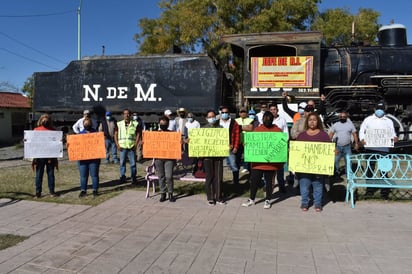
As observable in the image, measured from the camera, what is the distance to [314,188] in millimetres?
5906

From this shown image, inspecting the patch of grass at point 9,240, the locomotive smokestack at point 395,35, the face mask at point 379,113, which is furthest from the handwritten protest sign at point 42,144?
the locomotive smokestack at point 395,35

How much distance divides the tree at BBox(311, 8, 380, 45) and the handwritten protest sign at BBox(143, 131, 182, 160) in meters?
19.0

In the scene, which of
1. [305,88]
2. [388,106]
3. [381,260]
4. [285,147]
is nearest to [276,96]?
[305,88]

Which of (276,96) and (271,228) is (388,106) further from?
(271,228)

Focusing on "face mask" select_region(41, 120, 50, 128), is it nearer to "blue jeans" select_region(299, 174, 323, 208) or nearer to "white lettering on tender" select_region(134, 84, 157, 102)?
"blue jeans" select_region(299, 174, 323, 208)

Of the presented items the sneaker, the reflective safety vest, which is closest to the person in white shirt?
the sneaker

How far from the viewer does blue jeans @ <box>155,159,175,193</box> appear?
20.8 ft

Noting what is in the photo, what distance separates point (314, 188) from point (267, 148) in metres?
1.01

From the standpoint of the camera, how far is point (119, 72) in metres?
12.5

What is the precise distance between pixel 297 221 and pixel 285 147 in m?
1.25

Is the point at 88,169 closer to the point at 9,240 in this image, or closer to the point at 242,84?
the point at 9,240

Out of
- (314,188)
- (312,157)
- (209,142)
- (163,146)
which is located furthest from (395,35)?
(163,146)

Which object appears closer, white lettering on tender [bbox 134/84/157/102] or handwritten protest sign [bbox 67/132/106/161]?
handwritten protest sign [bbox 67/132/106/161]

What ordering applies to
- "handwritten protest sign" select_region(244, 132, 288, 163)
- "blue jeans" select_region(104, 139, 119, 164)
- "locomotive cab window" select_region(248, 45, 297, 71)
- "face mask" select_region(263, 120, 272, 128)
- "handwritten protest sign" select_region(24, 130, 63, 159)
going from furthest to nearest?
1. "blue jeans" select_region(104, 139, 119, 164)
2. "locomotive cab window" select_region(248, 45, 297, 71)
3. "handwritten protest sign" select_region(24, 130, 63, 159)
4. "face mask" select_region(263, 120, 272, 128)
5. "handwritten protest sign" select_region(244, 132, 288, 163)
